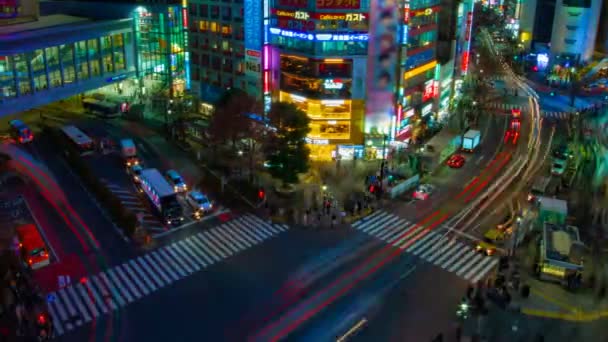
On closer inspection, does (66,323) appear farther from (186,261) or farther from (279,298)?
(279,298)

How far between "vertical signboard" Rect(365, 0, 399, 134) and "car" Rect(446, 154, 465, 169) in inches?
210

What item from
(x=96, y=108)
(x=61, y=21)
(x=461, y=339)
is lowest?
(x=461, y=339)

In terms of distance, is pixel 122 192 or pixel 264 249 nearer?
pixel 264 249

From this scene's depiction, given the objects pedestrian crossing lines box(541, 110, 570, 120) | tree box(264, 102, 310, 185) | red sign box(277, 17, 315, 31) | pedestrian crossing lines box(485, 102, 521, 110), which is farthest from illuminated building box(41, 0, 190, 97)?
pedestrian crossing lines box(541, 110, 570, 120)


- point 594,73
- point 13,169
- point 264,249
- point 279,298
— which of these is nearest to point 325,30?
point 264,249

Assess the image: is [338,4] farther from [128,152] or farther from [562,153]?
[562,153]

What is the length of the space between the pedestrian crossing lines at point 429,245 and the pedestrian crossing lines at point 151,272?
5946 mm

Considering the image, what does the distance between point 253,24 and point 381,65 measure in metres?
11.0

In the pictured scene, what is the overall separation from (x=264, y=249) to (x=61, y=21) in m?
35.2

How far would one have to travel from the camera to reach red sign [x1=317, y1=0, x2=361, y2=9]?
4057cm

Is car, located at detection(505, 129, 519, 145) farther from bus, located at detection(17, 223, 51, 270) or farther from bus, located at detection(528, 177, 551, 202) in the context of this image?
bus, located at detection(17, 223, 51, 270)

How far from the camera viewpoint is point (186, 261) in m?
31.0

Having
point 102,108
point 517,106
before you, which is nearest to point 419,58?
point 517,106

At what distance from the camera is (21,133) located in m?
45.7
